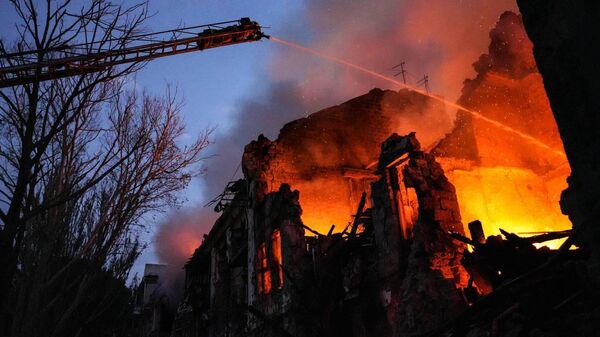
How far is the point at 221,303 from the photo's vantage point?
2042 cm

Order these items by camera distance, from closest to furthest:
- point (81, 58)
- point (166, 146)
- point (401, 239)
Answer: point (81, 58) → point (401, 239) → point (166, 146)

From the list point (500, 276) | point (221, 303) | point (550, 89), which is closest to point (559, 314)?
point (550, 89)

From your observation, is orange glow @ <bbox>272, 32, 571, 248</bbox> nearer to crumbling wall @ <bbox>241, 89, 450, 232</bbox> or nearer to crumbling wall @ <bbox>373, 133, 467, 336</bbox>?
crumbling wall @ <bbox>241, 89, 450, 232</bbox>

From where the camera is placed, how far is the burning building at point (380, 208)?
29.7 feet

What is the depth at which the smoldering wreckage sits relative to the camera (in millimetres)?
4520

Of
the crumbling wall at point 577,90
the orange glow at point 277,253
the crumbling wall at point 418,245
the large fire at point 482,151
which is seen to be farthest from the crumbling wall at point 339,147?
the crumbling wall at point 577,90

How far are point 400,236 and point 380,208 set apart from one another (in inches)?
38.2

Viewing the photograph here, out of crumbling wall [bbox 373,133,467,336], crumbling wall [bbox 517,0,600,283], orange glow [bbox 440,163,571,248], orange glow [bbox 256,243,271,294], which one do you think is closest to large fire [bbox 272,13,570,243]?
orange glow [bbox 440,163,571,248]

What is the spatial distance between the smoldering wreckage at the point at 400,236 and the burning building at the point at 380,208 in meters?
0.05

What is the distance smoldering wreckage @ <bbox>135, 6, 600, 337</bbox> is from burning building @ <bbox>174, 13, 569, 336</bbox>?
46 millimetres

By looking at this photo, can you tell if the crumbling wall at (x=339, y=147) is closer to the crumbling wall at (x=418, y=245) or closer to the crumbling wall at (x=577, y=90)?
the crumbling wall at (x=418, y=245)

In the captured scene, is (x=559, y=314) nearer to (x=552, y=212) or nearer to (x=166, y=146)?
(x=166, y=146)

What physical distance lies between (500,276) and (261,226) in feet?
31.6

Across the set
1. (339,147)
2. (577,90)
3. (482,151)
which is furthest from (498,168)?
(577,90)
